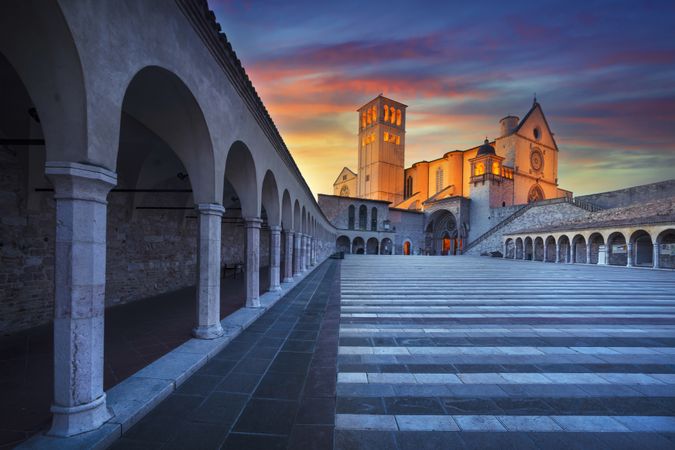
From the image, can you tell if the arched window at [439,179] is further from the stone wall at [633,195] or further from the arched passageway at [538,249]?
the arched passageway at [538,249]

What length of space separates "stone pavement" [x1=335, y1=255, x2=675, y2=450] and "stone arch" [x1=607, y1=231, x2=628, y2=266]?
23.1 m

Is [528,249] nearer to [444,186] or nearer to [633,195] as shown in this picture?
[633,195]

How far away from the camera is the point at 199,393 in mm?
3816

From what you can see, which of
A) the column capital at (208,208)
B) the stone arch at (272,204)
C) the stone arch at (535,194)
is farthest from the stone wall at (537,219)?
the column capital at (208,208)

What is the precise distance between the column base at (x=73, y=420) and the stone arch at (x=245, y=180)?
5.15 meters

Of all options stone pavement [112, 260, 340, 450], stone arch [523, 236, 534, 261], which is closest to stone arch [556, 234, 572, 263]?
stone arch [523, 236, 534, 261]

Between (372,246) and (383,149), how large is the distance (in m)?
23.4

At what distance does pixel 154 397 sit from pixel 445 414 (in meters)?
3.14

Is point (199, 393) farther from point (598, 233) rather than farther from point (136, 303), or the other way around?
point (598, 233)

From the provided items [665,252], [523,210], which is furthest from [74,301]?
[523,210]

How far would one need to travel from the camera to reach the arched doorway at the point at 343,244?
4983 centimetres

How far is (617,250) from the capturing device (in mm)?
26688

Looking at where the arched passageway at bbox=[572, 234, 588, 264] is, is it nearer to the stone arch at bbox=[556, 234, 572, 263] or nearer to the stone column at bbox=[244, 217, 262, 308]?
the stone arch at bbox=[556, 234, 572, 263]

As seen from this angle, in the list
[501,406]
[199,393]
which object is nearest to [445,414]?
[501,406]
